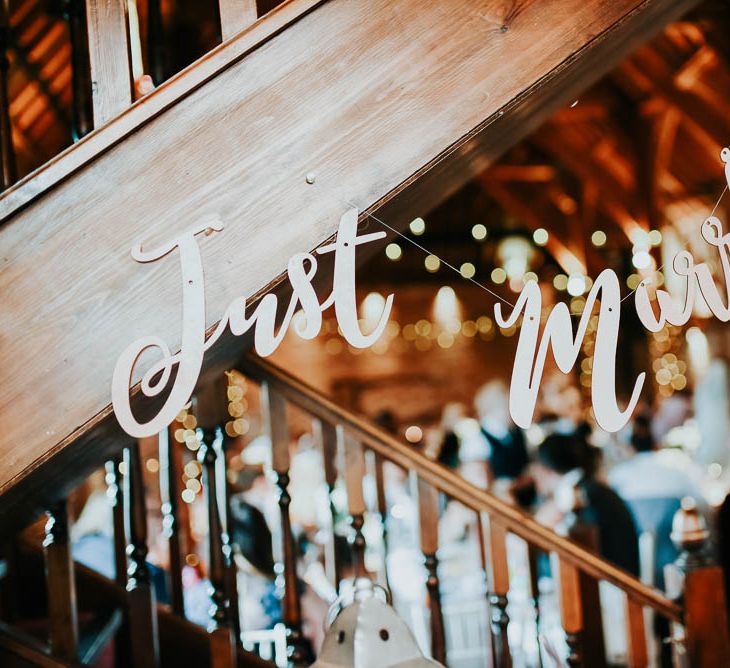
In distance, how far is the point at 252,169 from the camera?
175 centimetres

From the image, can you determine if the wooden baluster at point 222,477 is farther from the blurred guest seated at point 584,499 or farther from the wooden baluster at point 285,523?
the blurred guest seated at point 584,499

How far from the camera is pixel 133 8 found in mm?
1822

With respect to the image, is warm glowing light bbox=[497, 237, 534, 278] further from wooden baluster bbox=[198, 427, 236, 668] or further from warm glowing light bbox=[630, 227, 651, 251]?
wooden baluster bbox=[198, 427, 236, 668]

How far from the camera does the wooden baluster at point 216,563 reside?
7.57 feet

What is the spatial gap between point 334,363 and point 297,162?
12.4m

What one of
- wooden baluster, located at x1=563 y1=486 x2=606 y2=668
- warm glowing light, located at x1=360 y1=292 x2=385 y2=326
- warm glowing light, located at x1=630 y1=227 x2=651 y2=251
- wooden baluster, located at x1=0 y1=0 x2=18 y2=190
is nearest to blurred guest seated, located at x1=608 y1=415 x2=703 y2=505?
warm glowing light, located at x1=630 y1=227 x2=651 y2=251

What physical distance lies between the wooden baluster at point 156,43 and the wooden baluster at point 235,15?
597 mm

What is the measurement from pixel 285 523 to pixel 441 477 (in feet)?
1.50

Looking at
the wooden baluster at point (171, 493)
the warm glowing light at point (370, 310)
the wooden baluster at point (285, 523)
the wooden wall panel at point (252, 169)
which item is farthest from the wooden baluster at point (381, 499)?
the warm glowing light at point (370, 310)

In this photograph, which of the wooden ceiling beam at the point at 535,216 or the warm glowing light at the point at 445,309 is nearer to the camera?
the wooden ceiling beam at the point at 535,216

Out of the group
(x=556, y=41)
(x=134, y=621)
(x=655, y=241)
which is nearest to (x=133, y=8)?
(x=556, y=41)

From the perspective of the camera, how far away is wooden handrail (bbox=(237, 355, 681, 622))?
248cm

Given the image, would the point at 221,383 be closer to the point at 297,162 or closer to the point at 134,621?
the point at 134,621

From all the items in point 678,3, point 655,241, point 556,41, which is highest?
point 655,241
